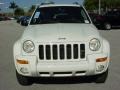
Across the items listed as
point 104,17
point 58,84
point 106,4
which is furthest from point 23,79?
point 106,4

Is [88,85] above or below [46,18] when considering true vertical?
below

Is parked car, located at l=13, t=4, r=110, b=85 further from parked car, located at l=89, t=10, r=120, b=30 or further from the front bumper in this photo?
parked car, located at l=89, t=10, r=120, b=30

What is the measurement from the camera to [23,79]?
709cm

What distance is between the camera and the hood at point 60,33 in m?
6.53

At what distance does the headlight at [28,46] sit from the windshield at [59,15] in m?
1.41

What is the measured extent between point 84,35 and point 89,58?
1.60 feet

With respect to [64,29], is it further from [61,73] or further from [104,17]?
[104,17]

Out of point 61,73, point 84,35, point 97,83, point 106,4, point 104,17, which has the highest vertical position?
point 84,35

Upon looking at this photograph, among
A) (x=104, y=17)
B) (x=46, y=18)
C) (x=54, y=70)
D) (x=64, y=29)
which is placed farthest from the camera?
(x=104, y=17)

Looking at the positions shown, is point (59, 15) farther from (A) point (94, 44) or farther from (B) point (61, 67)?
(B) point (61, 67)

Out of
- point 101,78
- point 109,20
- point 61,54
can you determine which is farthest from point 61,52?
point 109,20

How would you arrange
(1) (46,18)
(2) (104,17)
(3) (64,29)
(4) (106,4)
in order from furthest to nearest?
(4) (106,4) < (2) (104,17) < (1) (46,18) < (3) (64,29)

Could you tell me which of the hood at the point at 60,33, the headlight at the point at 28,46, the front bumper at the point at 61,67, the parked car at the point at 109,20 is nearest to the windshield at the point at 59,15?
the hood at the point at 60,33

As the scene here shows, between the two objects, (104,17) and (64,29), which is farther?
(104,17)
